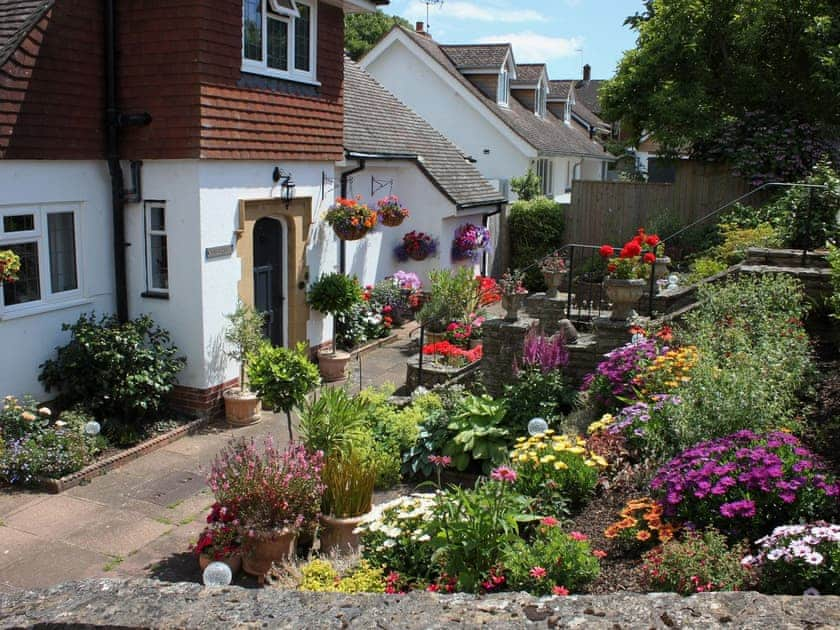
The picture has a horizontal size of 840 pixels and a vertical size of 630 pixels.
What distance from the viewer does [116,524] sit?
705 cm

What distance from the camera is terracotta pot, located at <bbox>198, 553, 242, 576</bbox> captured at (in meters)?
5.86

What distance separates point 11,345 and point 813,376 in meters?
8.36

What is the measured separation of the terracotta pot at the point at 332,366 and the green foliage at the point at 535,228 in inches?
346

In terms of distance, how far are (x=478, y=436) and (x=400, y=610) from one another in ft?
15.3

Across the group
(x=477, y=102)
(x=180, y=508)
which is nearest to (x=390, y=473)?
(x=180, y=508)

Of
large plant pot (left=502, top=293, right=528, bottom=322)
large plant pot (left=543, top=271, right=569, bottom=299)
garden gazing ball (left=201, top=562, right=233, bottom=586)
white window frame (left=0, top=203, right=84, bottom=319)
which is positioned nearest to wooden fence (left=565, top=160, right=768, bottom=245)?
large plant pot (left=543, top=271, right=569, bottom=299)

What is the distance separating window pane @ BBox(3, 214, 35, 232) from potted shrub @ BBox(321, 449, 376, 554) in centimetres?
491

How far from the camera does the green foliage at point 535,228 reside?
20.2 m

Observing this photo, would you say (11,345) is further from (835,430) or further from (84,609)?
(835,430)

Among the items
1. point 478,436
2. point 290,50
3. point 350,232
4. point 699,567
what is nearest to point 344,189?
point 350,232

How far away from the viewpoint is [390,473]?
7555 mm

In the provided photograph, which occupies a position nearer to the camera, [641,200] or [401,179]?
[401,179]

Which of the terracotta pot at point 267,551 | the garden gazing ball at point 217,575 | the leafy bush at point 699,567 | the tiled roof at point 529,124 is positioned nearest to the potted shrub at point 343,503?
the terracotta pot at point 267,551

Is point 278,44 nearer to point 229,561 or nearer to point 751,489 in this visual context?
point 229,561
